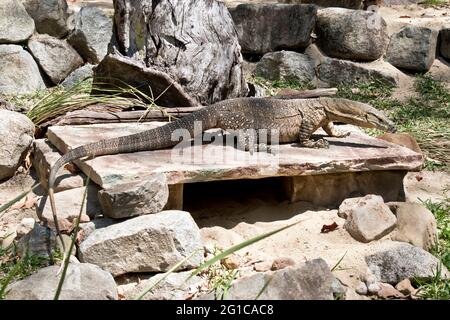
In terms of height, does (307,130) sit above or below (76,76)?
above

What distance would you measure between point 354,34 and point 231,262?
5478 millimetres

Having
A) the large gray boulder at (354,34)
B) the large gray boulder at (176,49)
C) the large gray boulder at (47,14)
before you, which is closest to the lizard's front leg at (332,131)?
the large gray boulder at (176,49)

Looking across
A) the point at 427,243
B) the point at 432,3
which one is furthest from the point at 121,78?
the point at 432,3

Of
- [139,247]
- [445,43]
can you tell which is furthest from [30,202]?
[445,43]

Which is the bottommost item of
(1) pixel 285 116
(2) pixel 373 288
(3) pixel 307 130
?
(2) pixel 373 288

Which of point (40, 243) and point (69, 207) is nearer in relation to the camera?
point (40, 243)

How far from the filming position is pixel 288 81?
8.69 meters

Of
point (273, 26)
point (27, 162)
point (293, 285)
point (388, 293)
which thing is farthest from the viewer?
point (273, 26)

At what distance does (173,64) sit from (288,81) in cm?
259

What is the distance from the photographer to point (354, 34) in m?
8.70

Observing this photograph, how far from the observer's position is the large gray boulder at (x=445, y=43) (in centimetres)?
880

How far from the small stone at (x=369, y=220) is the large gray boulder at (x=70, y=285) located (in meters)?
1.89

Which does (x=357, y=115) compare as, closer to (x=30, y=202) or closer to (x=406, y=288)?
(x=406, y=288)

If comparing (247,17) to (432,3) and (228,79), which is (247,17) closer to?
(228,79)
